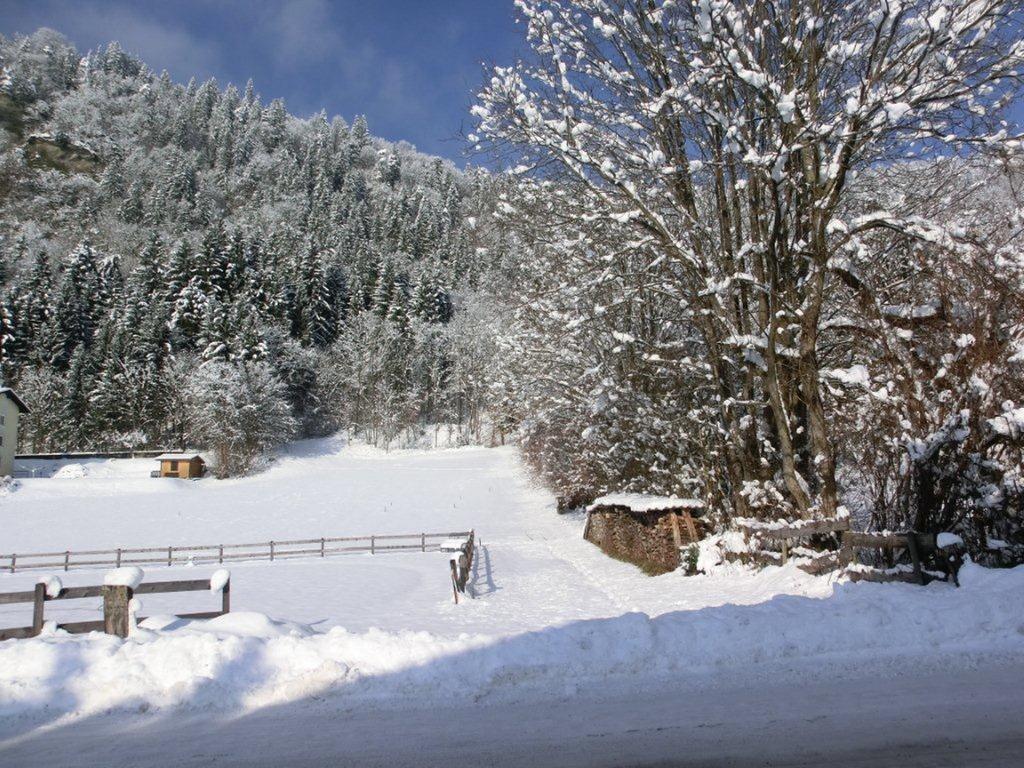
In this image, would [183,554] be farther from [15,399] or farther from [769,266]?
[15,399]

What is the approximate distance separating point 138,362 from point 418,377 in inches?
1146

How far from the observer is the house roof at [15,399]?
50219 mm

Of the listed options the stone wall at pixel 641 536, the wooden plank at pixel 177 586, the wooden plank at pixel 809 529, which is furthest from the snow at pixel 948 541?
the wooden plank at pixel 177 586

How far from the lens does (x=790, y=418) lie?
10.0 meters

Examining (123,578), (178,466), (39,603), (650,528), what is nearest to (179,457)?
(178,466)

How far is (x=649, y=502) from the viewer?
55.8 ft

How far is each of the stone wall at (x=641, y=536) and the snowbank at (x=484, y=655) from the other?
9.36 meters

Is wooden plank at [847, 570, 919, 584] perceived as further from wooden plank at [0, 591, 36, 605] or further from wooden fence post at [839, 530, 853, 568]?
wooden plank at [0, 591, 36, 605]

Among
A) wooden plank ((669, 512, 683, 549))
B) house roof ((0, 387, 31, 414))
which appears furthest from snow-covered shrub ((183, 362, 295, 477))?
wooden plank ((669, 512, 683, 549))

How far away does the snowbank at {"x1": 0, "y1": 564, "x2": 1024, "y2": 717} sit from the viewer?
4789 mm

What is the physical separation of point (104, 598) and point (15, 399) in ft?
197

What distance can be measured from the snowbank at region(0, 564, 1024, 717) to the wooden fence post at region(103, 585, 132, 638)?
53 centimetres

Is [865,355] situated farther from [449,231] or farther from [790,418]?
[449,231]

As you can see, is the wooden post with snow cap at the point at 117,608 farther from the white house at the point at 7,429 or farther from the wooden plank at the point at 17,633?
the white house at the point at 7,429
